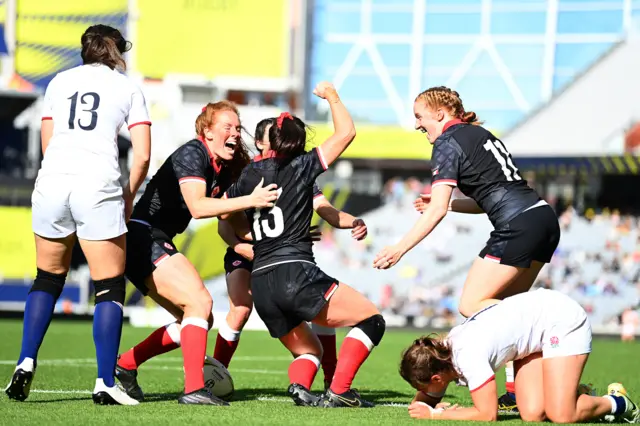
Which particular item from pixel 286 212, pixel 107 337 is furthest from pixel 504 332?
pixel 107 337

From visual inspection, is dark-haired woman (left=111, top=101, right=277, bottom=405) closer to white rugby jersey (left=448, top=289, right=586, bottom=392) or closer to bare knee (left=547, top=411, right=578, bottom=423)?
white rugby jersey (left=448, top=289, right=586, bottom=392)

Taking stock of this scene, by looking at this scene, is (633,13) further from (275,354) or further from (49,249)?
(49,249)

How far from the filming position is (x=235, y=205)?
6484 millimetres

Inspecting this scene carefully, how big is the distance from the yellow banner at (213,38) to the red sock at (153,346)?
137 ft

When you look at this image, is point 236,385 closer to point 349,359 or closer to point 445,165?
point 349,359

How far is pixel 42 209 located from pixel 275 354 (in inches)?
309

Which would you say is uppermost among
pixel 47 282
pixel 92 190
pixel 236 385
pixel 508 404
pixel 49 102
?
pixel 49 102

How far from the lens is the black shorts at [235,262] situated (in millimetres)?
7691

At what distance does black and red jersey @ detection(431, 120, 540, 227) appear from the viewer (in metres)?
6.62

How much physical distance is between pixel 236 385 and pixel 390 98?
56749 millimetres

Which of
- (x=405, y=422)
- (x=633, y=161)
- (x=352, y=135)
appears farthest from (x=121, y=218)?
(x=633, y=161)

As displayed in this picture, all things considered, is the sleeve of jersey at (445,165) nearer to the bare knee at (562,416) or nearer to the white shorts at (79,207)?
the bare knee at (562,416)

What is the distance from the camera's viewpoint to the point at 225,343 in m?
7.82

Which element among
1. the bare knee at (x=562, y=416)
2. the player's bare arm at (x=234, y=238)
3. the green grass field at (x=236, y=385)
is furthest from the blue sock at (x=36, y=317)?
the bare knee at (x=562, y=416)
